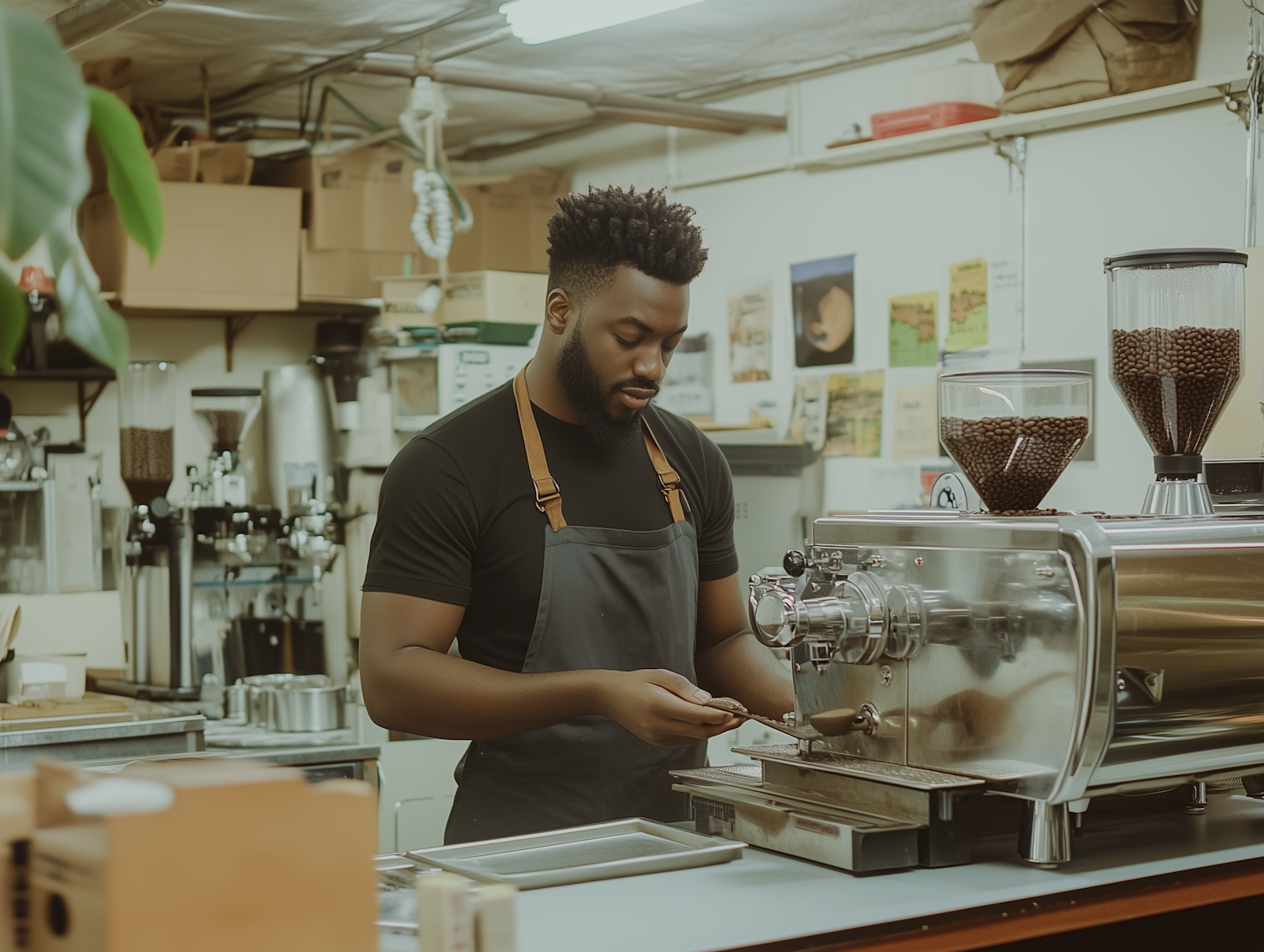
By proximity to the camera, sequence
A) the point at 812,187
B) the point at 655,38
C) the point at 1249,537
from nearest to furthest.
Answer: the point at 1249,537 < the point at 655,38 < the point at 812,187

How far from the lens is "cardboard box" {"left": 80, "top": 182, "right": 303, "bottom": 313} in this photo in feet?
15.2

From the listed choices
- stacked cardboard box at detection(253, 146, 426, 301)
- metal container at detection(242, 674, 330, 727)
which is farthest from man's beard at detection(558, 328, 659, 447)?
stacked cardboard box at detection(253, 146, 426, 301)

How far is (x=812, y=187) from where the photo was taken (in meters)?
4.63

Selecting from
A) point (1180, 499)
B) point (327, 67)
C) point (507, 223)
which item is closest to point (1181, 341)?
point (1180, 499)

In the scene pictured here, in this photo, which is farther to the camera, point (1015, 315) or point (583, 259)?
point (1015, 315)

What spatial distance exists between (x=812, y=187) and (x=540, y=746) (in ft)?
9.70

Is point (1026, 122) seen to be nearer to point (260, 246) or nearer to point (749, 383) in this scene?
point (749, 383)


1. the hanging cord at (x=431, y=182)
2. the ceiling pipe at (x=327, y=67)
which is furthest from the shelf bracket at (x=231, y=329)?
the hanging cord at (x=431, y=182)

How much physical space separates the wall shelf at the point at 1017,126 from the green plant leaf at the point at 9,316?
10.1 feet

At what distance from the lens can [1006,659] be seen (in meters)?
1.55

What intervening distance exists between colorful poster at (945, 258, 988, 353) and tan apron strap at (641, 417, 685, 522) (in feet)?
6.60

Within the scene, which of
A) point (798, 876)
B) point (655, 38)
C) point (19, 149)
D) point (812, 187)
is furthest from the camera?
point (812, 187)

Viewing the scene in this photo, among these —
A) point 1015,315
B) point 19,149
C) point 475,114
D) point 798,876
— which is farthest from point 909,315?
point 19,149

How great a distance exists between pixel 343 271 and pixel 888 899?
12.9 feet
